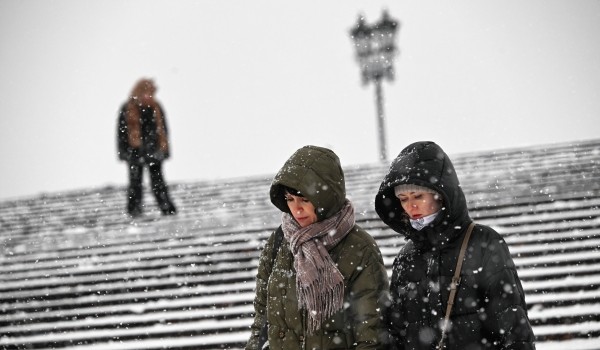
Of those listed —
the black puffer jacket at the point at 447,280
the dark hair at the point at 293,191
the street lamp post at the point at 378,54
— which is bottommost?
Result: the black puffer jacket at the point at 447,280

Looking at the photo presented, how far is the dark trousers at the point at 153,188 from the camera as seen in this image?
6980 millimetres

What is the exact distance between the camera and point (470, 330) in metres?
2.24

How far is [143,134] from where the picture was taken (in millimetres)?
6922

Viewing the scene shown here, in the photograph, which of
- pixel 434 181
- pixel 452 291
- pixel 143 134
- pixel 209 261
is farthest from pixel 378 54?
pixel 452 291

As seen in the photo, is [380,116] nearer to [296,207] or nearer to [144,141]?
[144,141]

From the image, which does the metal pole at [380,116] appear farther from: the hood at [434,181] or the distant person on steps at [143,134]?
the hood at [434,181]

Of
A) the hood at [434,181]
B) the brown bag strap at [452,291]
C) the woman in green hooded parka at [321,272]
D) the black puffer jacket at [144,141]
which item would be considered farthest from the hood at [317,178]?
the black puffer jacket at [144,141]

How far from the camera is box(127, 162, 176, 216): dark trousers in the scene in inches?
275

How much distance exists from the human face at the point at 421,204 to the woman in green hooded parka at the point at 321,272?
0.86 feet

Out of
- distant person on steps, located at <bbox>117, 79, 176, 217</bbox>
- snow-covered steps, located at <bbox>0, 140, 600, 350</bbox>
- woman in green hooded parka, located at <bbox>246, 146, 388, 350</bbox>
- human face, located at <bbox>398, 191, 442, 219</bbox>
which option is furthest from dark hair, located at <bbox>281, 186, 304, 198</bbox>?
distant person on steps, located at <bbox>117, 79, 176, 217</bbox>

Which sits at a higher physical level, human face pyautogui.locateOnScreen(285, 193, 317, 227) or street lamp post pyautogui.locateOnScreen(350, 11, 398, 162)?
street lamp post pyautogui.locateOnScreen(350, 11, 398, 162)

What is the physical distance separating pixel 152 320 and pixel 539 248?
3530 millimetres

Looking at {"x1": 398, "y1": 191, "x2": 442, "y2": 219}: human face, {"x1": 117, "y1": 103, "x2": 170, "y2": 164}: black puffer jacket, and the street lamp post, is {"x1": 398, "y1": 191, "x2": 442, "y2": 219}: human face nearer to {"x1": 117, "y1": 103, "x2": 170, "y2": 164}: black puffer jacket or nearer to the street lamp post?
{"x1": 117, "y1": 103, "x2": 170, "y2": 164}: black puffer jacket

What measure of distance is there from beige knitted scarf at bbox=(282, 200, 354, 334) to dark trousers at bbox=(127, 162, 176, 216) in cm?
471
